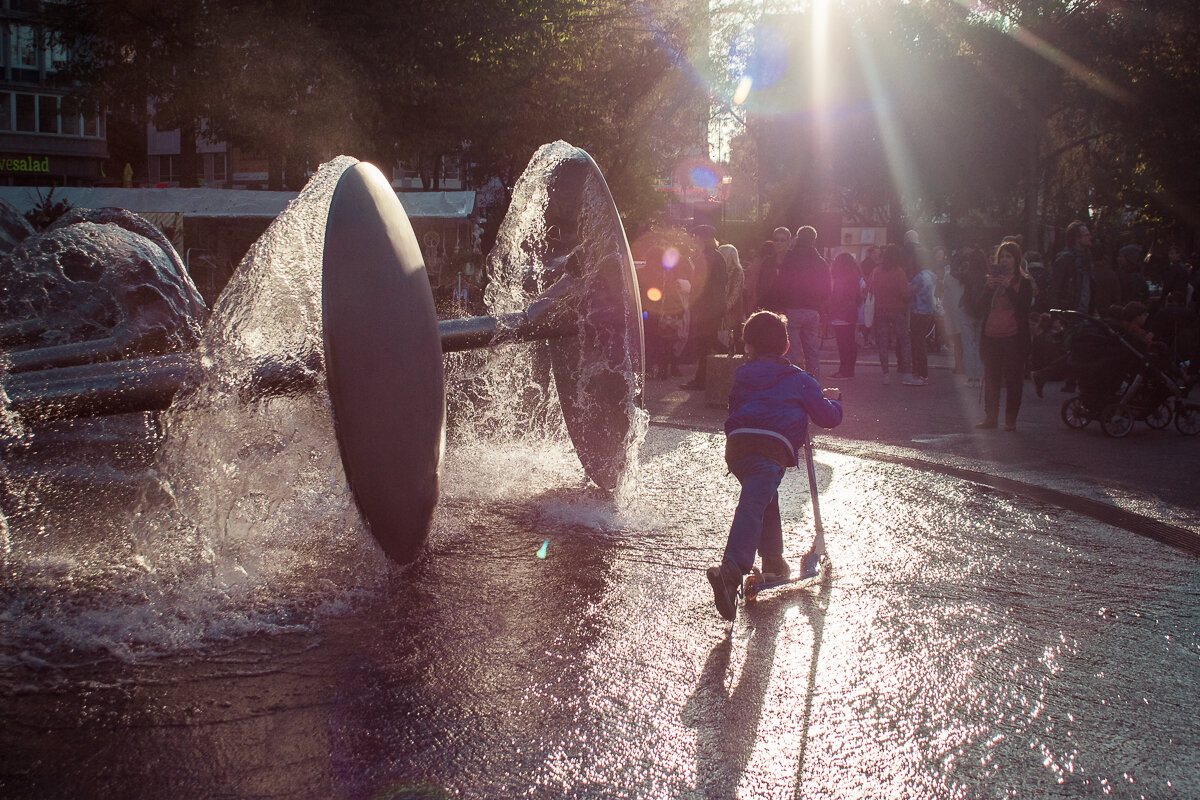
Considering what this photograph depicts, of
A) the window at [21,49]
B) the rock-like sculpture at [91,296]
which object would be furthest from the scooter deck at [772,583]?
the window at [21,49]

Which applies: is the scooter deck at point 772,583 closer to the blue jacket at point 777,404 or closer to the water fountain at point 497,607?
the water fountain at point 497,607

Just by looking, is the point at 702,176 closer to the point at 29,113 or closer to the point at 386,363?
the point at 29,113

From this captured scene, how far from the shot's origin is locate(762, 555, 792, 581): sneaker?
506 centimetres

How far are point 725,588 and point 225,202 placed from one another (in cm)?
2009

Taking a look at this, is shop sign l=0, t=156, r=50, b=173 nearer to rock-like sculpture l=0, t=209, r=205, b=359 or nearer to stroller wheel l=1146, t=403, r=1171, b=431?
rock-like sculpture l=0, t=209, r=205, b=359

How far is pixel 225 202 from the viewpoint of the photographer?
22250mm

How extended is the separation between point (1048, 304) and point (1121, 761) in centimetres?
1181

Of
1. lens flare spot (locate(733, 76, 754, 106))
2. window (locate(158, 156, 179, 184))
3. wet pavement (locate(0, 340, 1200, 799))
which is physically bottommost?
wet pavement (locate(0, 340, 1200, 799))

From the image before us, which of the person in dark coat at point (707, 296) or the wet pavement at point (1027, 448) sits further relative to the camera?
the person in dark coat at point (707, 296)

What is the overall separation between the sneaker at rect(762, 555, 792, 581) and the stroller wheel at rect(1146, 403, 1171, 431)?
6775 mm

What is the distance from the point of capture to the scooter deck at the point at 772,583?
4852mm

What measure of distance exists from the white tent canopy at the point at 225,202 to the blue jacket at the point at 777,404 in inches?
692

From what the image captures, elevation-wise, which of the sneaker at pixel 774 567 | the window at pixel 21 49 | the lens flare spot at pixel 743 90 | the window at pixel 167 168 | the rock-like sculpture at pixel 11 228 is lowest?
the sneaker at pixel 774 567

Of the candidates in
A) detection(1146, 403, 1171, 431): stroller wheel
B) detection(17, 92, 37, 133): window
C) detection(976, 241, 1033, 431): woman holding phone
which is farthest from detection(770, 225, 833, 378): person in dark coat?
detection(17, 92, 37, 133): window
